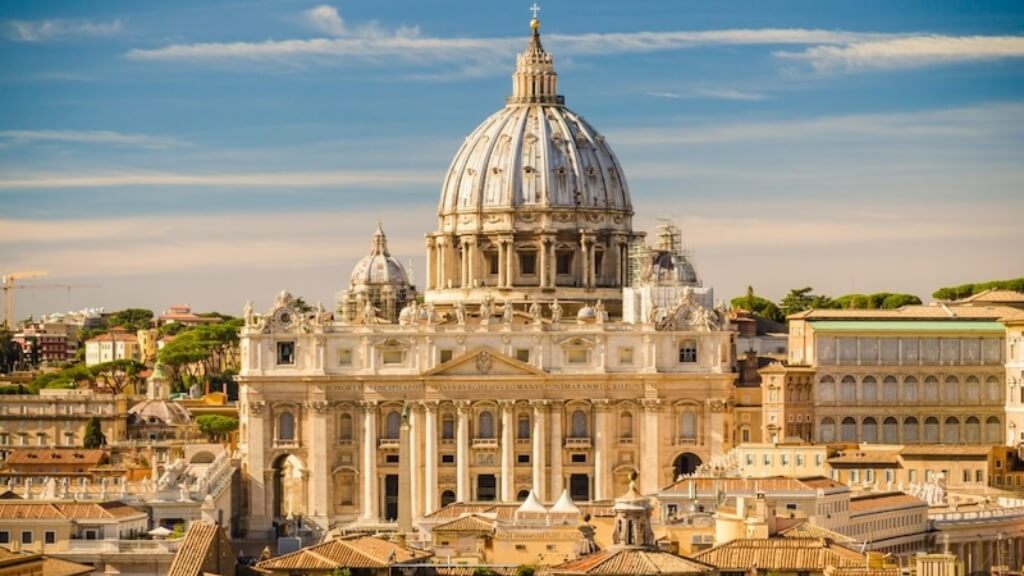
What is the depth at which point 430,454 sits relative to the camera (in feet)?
503

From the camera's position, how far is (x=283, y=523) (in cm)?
14762

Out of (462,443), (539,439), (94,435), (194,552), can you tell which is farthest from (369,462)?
(194,552)

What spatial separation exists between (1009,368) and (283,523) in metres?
28.1

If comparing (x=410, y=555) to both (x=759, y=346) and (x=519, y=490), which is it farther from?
(x=759, y=346)

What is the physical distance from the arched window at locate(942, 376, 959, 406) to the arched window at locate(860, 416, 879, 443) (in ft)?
9.21

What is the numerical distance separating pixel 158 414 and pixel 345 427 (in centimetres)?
2305

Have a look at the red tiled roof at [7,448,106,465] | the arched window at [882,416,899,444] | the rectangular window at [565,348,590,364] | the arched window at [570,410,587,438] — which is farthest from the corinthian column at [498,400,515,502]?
the red tiled roof at [7,448,106,465]

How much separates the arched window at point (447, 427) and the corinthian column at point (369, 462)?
2690 millimetres

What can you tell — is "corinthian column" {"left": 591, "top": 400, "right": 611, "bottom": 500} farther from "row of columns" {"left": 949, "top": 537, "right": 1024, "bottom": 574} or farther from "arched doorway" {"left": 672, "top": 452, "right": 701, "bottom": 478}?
"row of columns" {"left": 949, "top": 537, "right": 1024, "bottom": 574}

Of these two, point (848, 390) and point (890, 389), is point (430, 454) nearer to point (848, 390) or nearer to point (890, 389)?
point (848, 390)

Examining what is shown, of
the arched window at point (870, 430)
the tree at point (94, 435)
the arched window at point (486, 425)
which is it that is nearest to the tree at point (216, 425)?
the tree at point (94, 435)

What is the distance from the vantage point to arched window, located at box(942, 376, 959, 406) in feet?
499

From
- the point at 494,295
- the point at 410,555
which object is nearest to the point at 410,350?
the point at 494,295

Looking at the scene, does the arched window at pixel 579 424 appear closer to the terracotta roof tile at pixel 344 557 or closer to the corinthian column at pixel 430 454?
the corinthian column at pixel 430 454
